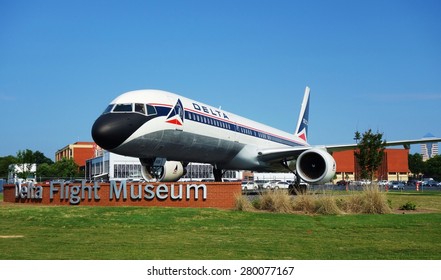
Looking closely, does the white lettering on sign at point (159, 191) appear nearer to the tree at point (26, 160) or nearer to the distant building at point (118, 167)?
the tree at point (26, 160)

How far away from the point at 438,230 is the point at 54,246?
1048 centimetres

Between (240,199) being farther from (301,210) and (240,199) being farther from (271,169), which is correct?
(271,169)

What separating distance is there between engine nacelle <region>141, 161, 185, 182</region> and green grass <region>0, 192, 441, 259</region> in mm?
3468

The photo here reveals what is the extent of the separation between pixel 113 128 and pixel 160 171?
4305mm

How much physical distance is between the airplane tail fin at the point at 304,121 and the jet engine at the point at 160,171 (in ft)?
73.7

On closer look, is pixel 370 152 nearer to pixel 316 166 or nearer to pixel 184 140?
pixel 316 166

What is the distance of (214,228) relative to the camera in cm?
1483

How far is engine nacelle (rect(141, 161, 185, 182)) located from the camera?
22.0 metres

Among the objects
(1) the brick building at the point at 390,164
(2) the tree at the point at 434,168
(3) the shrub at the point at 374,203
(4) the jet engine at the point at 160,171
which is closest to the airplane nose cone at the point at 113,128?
(4) the jet engine at the point at 160,171

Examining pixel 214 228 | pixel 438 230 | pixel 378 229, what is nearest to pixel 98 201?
pixel 214 228

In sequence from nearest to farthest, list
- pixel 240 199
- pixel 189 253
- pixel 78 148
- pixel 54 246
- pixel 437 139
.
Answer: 1. pixel 189 253
2. pixel 54 246
3. pixel 240 199
4. pixel 437 139
5. pixel 78 148

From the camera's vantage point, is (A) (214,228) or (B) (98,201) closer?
(A) (214,228)

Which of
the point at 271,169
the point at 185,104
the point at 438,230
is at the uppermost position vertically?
the point at 185,104

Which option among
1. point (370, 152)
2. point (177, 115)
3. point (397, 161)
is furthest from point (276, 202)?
point (397, 161)
